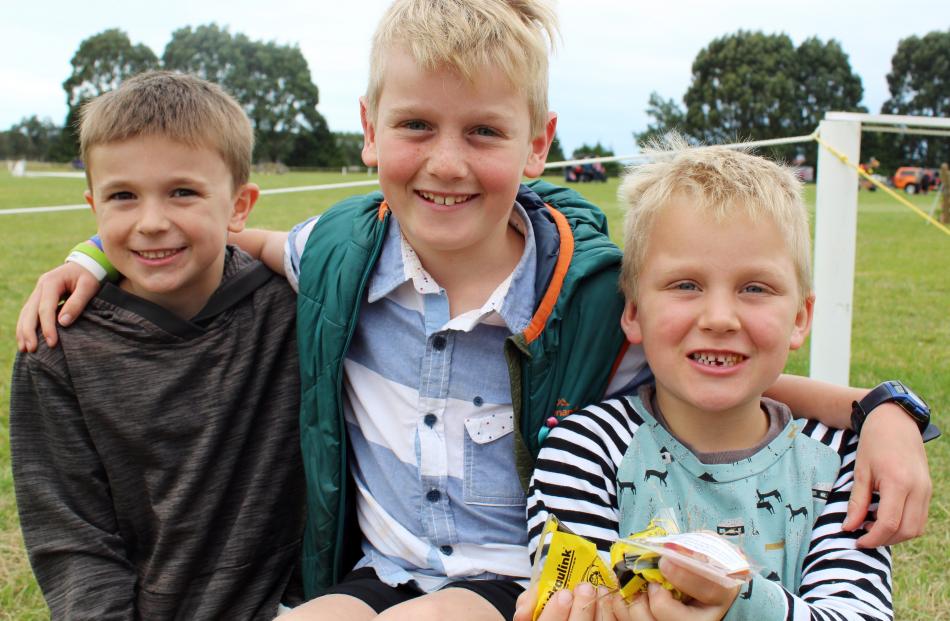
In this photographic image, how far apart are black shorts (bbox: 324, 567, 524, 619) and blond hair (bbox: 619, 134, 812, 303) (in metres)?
0.69

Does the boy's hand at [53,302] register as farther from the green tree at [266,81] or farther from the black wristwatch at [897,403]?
the green tree at [266,81]

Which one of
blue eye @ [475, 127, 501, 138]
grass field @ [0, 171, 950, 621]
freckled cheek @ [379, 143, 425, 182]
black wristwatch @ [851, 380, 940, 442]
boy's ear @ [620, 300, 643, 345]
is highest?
blue eye @ [475, 127, 501, 138]

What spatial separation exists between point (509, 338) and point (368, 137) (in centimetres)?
63

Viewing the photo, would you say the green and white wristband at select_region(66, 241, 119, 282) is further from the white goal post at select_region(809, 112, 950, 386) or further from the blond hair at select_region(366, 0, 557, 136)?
the white goal post at select_region(809, 112, 950, 386)

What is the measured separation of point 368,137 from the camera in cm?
205

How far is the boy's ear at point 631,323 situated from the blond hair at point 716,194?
0.9 inches

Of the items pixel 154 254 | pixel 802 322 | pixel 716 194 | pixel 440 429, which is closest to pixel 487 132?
pixel 716 194

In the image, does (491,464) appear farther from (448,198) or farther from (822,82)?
(822,82)

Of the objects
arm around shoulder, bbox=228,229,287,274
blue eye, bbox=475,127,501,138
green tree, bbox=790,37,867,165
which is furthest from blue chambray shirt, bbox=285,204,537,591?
green tree, bbox=790,37,867,165

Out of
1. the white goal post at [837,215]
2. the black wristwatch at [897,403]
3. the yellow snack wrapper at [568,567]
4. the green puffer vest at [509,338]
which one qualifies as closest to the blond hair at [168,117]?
the green puffer vest at [509,338]

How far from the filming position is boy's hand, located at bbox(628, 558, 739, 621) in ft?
3.89

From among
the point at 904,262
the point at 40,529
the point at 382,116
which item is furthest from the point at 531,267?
the point at 904,262

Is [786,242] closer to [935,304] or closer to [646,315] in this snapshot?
[646,315]

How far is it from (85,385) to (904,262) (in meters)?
11.0
